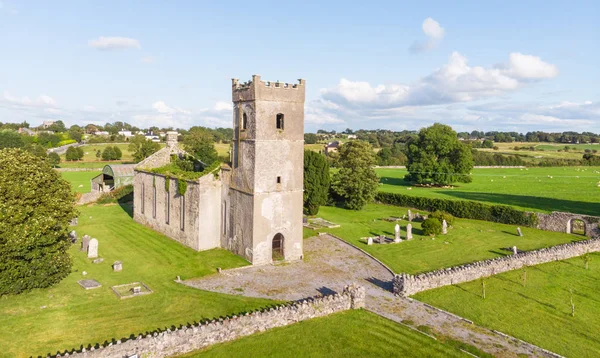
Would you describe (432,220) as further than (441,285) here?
Yes

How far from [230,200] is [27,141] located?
339ft

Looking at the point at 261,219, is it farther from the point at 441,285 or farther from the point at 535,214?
the point at 535,214

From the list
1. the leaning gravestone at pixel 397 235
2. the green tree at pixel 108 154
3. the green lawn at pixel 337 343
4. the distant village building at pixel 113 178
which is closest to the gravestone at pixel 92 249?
the green lawn at pixel 337 343

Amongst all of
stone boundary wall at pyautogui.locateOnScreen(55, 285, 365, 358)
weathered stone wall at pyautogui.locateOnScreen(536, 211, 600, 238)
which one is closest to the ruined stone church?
stone boundary wall at pyautogui.locateOnScreen(55, 285, 365, 358)

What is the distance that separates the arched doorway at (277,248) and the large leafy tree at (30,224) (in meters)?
13.4

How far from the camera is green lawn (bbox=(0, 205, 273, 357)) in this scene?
19.2 m

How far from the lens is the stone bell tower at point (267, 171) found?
29.8 metres

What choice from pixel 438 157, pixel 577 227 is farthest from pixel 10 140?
pixel 577 227

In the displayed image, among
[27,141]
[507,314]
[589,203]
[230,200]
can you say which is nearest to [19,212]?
[230,200]

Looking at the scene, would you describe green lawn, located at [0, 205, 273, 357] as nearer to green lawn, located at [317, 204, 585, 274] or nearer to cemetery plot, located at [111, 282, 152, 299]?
cemetery plot, located at [111, 282, 152, 299]

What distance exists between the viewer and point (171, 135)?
45000 mm

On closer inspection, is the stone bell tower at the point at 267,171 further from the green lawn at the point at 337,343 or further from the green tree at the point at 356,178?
the green tree at the point at 356,178

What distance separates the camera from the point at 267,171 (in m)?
30.2

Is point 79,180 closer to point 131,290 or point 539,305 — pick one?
point 131,290
